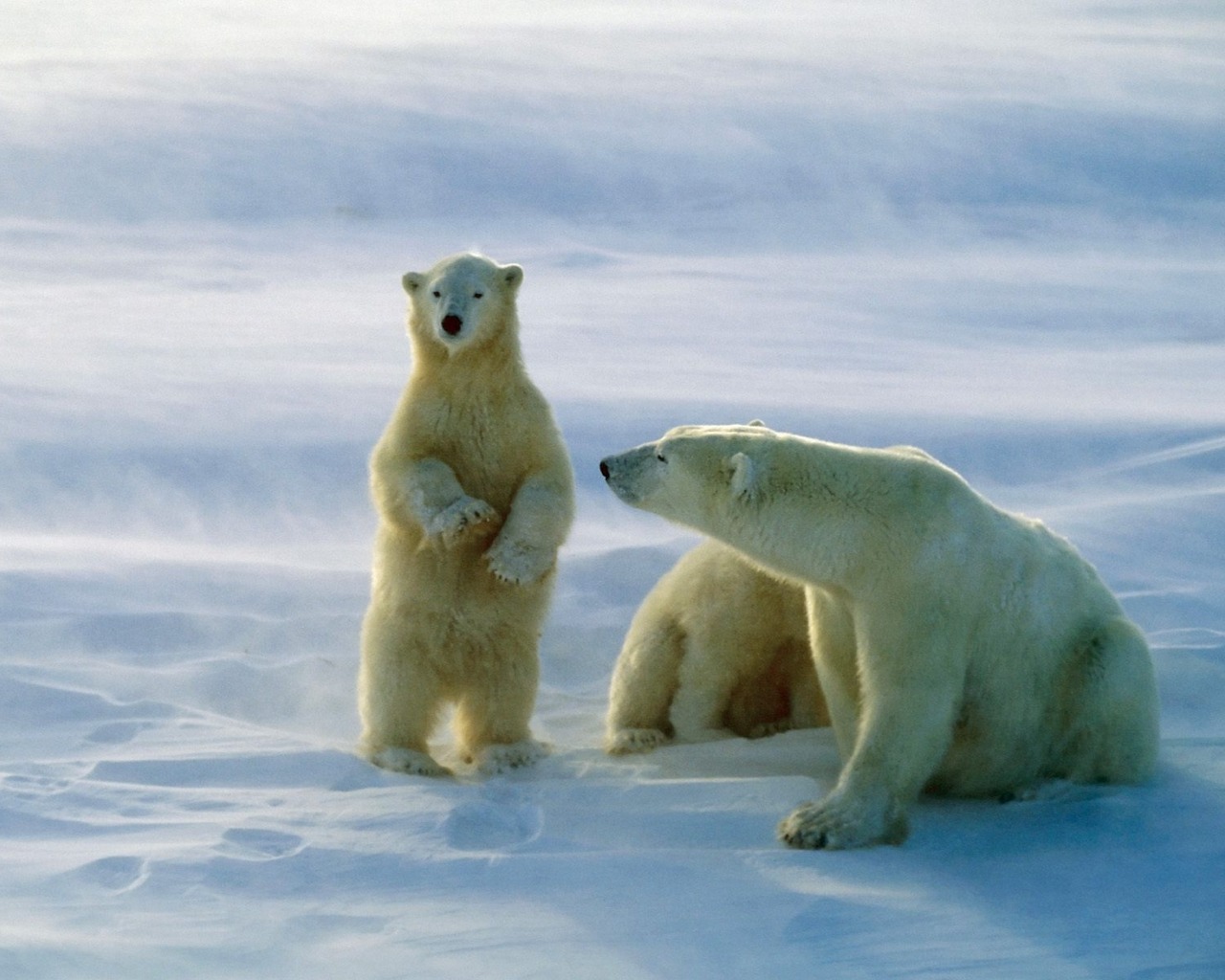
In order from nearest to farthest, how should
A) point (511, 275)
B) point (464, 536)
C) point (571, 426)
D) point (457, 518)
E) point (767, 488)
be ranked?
point (767, 488) < point (457, 518) < point (464, 536) < point (511, 275) < point (571, 426)

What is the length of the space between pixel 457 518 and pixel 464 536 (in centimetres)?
15

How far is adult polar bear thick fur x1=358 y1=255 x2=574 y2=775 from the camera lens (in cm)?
454

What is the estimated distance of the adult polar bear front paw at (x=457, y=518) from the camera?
14.5ft

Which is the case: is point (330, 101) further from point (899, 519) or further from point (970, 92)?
point (899, 519)

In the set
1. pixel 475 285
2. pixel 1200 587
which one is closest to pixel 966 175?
pixel 1200 587

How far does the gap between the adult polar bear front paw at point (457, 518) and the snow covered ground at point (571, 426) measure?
2.11ft

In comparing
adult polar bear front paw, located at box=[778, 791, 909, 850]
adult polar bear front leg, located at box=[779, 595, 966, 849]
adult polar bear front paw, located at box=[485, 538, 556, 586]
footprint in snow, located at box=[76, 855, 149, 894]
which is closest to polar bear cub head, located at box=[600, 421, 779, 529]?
adult polar bear front leg, located at box=[779, 595, 966, 849]

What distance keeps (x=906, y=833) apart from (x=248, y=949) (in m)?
1.50

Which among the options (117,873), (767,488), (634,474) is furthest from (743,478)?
(117,873)

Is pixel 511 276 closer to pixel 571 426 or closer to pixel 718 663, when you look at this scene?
pixel 718 663

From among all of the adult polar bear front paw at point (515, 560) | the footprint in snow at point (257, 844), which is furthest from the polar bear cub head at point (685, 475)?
the footprint in snow at point (257, 844)

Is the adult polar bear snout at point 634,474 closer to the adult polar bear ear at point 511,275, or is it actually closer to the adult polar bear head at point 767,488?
the adult polar bear head at point 767,488

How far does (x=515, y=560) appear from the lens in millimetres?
4484

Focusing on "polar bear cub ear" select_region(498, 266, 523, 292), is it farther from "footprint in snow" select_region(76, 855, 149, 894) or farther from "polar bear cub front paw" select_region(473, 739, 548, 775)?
"footprint in snow" select_region(76, 855, 149, 894)
